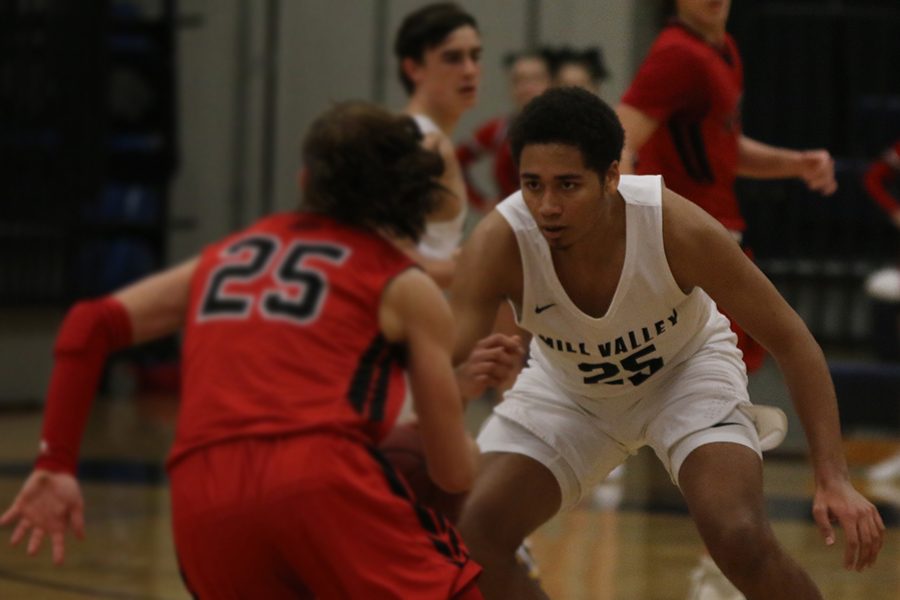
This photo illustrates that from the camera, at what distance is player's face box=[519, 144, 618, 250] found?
328 cm

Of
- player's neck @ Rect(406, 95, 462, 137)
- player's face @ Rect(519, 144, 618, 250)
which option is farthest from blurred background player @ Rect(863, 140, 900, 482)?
player's face @ Rect(519, 144, 618, 250)

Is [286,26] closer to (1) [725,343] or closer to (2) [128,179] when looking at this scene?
(2) [128,179]

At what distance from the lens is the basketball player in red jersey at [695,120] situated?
14.4 ft

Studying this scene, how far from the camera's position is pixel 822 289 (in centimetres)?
1162

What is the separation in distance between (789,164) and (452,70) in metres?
1.56

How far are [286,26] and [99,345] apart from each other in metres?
9.94

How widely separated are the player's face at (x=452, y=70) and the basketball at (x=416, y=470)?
5.43 feet

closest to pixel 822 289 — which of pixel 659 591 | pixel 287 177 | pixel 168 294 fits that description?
pixel 287 177

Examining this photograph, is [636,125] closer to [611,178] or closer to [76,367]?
[611,178]

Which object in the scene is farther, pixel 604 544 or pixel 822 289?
pixel 822 289

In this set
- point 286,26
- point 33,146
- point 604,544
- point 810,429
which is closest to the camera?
point 810,429

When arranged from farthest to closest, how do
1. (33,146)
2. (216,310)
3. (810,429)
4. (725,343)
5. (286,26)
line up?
(286,26), (33,146), (725,343), (810,429), (216,310)

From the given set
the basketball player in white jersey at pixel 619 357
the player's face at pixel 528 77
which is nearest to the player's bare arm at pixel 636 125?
the basketball player in white jersey at pixel 619 357

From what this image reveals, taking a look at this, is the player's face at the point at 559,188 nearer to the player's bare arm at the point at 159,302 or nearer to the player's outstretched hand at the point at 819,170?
the player's bare arm at the point at 159,302
